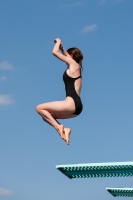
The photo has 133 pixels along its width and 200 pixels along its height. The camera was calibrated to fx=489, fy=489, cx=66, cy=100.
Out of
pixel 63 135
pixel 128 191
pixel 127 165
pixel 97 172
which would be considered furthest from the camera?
pixel 128 191

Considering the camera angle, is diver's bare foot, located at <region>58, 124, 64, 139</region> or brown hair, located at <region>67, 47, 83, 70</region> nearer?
diver's bare foot, located at <region>58, 124, 64, 139</region>

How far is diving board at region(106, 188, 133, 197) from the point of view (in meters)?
20.5

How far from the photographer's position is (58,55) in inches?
443

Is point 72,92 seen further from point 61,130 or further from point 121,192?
point 121,192

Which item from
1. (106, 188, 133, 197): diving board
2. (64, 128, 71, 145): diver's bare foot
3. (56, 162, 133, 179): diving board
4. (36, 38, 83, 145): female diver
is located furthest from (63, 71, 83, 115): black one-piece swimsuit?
(106, 188, 133, 197): diving board

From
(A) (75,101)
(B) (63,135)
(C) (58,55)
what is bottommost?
(B) (63,135)

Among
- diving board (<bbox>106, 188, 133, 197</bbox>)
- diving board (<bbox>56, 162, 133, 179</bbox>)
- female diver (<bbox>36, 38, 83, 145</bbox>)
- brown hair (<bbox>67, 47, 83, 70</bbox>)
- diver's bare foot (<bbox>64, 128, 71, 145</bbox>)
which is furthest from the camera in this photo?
diving board (<bbox>106, 188, 133, 197</bbox>)

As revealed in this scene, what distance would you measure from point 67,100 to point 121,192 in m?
11.0

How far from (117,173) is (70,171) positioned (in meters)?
1.56

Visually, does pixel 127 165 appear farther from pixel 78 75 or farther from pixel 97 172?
pixel 78 75

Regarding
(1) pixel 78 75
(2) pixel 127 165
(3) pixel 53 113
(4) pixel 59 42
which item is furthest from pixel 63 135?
(2) pixel 127 165

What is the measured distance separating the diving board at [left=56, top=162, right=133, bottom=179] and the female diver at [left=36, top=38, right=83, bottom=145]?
3713 mm

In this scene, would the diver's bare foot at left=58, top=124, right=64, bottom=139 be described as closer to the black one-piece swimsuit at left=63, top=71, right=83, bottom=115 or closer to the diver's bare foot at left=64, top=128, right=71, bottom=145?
the diver's bare foot at left=64, top=128, right=71, bottom=145

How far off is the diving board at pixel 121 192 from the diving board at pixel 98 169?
496cm
